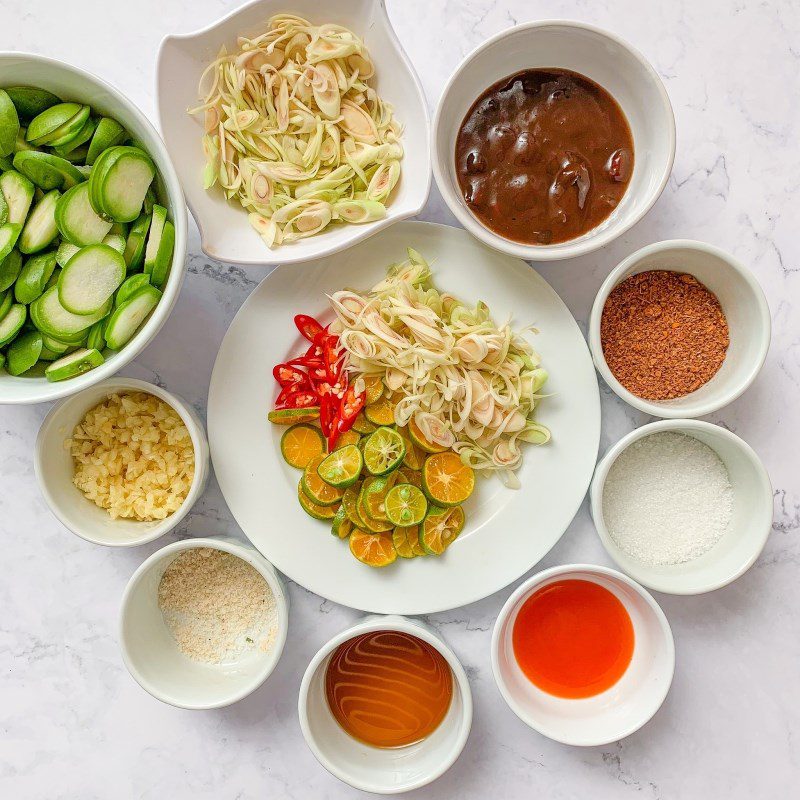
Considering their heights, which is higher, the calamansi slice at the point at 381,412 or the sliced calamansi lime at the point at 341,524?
the calamansi slice at the point at 381,412

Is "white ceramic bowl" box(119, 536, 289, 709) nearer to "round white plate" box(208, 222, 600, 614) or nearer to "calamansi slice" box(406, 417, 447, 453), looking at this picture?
"round white plate" box(208, 222, 600, 614)

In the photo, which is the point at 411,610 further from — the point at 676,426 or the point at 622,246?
the point at 622,246

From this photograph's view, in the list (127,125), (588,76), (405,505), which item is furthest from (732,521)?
(127,125)

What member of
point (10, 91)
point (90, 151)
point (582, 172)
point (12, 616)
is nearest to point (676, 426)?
point (582, 172)

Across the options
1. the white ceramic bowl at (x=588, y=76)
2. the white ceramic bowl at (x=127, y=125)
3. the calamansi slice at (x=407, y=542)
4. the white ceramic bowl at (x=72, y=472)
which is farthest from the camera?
the calamansi slice at (x=407, y=542)

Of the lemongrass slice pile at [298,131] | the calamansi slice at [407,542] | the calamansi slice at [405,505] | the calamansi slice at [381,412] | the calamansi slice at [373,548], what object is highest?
the lemongrass slice pile at [298,131]

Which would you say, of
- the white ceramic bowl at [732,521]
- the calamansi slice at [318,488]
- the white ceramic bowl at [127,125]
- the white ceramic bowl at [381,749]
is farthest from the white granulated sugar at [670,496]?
the white ceramic bowl at [127,125]

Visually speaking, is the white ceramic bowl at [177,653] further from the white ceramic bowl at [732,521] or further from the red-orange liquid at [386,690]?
the white ceramic bowl at [732,521]
